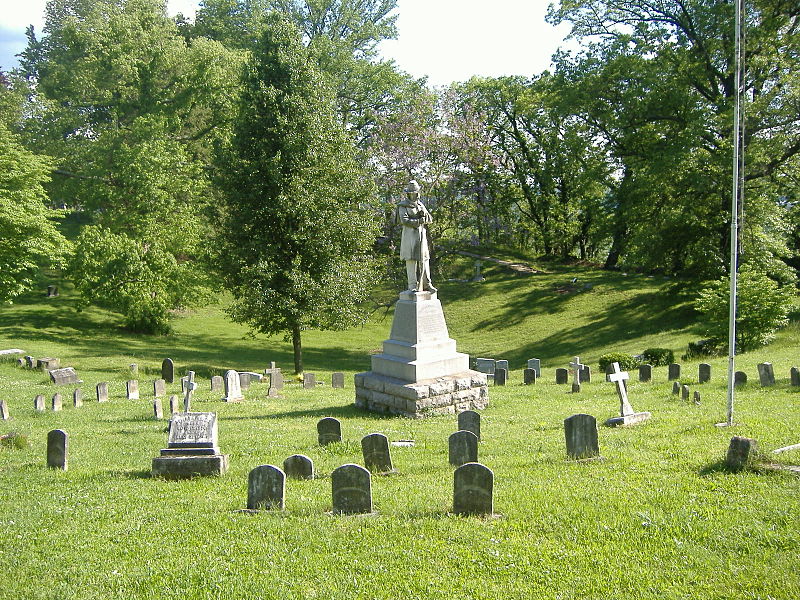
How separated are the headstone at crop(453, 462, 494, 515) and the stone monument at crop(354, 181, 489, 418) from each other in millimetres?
7252

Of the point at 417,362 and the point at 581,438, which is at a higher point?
the point at 417,362

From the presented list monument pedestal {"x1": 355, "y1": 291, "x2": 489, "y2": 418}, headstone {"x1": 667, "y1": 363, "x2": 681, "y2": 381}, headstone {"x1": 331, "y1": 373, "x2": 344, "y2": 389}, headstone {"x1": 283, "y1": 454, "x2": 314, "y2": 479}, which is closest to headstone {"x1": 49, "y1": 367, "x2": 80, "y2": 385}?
headstone {"x1": 331, "y1": 373, "x2": 344, "y2": 389}

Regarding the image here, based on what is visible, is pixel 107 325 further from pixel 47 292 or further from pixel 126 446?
pixel 126 446

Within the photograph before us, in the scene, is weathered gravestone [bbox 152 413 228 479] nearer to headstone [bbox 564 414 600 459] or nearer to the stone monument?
headstone [bbox 564 414 600 459]

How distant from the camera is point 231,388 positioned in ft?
60.1

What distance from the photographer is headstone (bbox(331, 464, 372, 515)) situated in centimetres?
786

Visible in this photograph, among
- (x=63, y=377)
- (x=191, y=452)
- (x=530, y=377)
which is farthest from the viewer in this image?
(x=63, y=377)

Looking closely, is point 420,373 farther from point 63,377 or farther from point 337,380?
point 63,377

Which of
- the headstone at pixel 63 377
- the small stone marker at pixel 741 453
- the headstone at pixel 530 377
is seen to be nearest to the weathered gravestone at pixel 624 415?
the small stone marker at pixel 741 453

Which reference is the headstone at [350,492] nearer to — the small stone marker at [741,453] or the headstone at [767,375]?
the small stone marker at [741,453]

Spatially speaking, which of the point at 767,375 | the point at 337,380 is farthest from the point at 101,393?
the point at 767,375

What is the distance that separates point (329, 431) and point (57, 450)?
4161 mm

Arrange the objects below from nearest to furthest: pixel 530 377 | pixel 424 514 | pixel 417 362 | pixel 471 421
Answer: pixel 424 514, pixel 471 421, pixel 417 362, pixel 530 377

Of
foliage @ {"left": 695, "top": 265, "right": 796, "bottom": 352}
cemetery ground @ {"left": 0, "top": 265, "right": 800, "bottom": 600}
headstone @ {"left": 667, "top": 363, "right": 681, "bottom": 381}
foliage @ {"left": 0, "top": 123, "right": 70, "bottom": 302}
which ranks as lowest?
cemetery ground @ {"left": 0, "top": 265, "right": 800, "bottom": 600}
